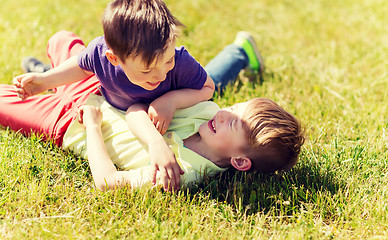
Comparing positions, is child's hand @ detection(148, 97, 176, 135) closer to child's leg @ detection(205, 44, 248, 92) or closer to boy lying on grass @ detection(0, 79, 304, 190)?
boy lying on grass @ detection(0, 79, 304, 190)

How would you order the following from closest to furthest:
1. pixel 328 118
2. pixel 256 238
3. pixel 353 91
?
1. pixel 256 238
2. pixel 328 118
3. pixel 353 91

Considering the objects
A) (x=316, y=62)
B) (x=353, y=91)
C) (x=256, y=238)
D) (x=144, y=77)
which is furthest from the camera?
(x=316, y=62)

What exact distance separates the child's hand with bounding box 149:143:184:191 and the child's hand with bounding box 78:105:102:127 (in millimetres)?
556

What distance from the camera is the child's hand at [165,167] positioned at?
2521mm

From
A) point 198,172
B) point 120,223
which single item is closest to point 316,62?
point 198,172

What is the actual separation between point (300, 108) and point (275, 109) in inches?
40.8

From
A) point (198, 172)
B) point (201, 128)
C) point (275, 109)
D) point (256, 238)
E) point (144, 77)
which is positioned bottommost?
point (256, 238)

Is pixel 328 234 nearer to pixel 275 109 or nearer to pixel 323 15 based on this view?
pixel 275 109

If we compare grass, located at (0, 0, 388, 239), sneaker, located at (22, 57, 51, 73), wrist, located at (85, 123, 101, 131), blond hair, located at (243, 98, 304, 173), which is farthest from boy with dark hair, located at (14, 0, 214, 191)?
sneaker, located at (22, 57, 51, 73)

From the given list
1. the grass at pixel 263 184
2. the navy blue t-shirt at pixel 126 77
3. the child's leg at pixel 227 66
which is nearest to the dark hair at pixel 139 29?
the navy blue t-shirt at pixel 126 77

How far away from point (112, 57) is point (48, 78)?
25.5 inches

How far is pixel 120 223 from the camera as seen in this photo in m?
2.41

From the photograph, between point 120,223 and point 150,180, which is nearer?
point 120,223

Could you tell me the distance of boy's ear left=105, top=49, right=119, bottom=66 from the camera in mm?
2568
